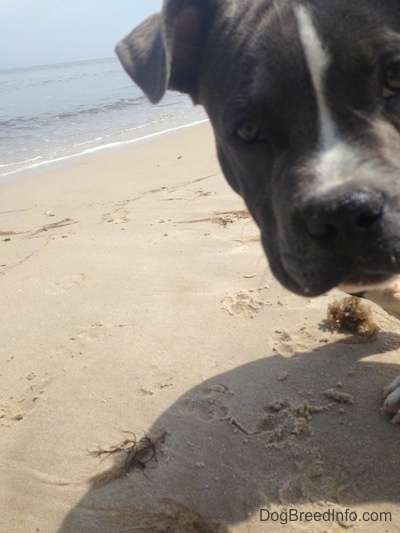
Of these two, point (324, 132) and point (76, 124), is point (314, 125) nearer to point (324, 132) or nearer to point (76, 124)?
point (324, 132)

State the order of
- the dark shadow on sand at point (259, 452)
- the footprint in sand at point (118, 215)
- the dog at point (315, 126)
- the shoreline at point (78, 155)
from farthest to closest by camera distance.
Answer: the shoreline at point (78, 155) → the footprint in sand at point (118, 215) → the dark shadow on sand at point (259, 452) → the dog at point (315, 126)

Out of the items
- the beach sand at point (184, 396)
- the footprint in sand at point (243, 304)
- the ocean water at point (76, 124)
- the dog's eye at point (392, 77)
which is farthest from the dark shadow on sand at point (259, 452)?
the ocean water at point (76, 124)

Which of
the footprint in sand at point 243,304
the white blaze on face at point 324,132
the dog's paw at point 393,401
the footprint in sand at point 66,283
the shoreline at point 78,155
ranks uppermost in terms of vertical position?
the white blaze on face at point 324,132

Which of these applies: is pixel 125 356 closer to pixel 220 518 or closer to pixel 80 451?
pixel 80 451

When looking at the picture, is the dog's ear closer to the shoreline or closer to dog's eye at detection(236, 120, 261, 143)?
dog's eye at detection(236, 120, 261, 143)

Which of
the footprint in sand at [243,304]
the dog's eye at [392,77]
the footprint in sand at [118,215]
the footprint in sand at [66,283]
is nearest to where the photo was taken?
the dog's eye at [392,77]

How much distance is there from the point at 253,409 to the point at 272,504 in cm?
67

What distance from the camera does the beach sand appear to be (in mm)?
2812

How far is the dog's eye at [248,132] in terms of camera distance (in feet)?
9.32

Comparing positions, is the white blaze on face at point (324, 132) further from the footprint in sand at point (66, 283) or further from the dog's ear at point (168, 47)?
the footprint in sand at point (66, 283)

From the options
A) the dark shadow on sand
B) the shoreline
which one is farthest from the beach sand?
the shoreline

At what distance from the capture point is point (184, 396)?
3533mm

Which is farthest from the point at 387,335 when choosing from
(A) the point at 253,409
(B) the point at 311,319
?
(A) the point at 253,409

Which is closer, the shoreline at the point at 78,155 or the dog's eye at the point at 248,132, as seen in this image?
the dog's eye at the point at 248,132
